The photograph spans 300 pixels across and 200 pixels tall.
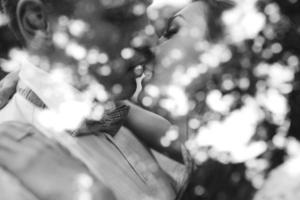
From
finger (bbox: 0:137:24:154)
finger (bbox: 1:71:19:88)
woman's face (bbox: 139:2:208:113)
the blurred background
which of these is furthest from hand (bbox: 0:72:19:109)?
woman's face (bbox: 139:2:208:113)

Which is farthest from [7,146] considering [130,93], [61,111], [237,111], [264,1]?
[264,1]

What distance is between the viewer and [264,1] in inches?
45.7

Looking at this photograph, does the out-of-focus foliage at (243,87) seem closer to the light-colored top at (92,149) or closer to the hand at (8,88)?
the light-colored top at (92,149)

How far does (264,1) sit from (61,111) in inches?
25.0

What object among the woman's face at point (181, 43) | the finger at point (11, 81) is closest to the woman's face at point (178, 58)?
the woman's face at point (181, 43)

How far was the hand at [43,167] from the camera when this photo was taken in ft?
2.24

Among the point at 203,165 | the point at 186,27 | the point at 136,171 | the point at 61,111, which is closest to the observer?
the point at 61,111

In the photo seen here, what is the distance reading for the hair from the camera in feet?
2.77

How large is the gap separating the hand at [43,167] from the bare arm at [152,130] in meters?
0.39

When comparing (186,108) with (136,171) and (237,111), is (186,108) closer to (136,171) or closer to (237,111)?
(237,111)

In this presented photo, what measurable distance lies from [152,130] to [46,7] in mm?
452

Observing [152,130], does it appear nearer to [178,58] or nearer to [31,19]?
[178,58]

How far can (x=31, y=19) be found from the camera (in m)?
0.83

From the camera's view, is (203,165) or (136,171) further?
(203,165)
